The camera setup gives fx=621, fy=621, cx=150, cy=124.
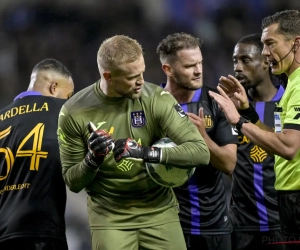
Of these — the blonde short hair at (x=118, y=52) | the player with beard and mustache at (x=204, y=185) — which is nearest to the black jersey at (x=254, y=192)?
the player with beard and mustache at (x=204, y=185)

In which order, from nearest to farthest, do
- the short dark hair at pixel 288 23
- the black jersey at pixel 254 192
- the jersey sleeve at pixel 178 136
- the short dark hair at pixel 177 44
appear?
the jersey sleeve at pixel 178 136 < the short dark hair at pixel 288 23 < the short dark hair at pixel 177 44 < the black jersey at pixel 254 192

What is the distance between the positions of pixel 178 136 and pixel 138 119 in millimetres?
245

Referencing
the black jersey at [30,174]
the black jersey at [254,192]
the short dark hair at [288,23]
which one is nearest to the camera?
the short dark hair at [288,23]

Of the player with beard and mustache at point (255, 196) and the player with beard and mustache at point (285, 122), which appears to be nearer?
the player with beard and mustache at point (285, 122)

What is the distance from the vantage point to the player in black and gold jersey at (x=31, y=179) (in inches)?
152

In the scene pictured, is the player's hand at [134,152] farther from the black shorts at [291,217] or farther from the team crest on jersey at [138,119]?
the black shorts at [291,217]

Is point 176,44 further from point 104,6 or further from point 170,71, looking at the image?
point 104,6

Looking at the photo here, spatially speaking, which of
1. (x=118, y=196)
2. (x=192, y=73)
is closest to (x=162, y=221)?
(x=118, y=196)

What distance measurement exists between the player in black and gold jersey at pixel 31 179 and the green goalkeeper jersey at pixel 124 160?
0.44 m

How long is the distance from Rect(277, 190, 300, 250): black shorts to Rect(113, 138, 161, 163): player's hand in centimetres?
89

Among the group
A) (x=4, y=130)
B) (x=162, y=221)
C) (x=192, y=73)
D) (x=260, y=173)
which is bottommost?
(x=162, y=221)

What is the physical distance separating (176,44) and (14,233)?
1.66m

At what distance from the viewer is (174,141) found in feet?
11.1

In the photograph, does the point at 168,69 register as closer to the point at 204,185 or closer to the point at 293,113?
the point at 204,185
